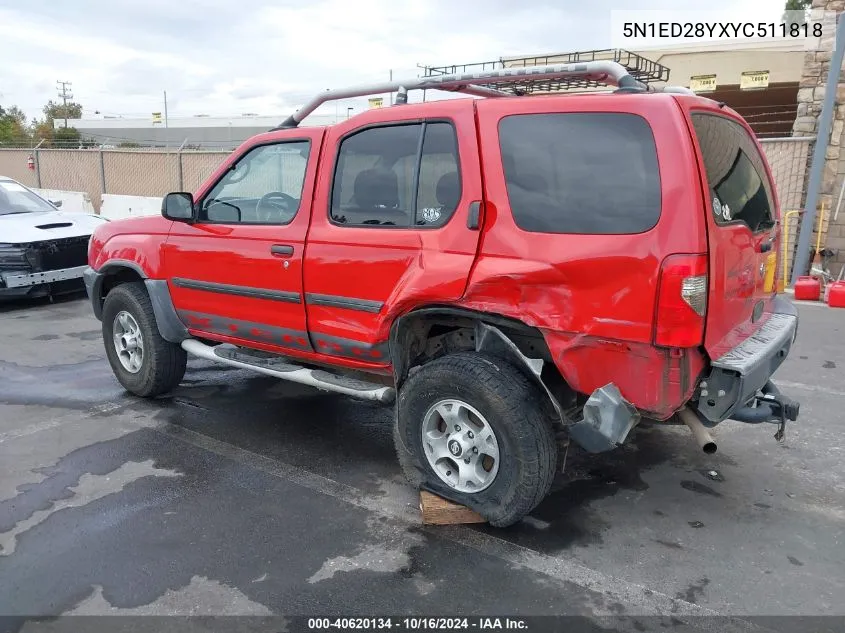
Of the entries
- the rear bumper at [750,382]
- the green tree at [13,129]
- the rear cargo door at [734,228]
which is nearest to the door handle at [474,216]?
the rear cargo door at [734,228]

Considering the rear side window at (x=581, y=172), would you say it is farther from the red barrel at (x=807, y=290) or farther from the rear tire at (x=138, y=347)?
the red barrel at (x=807, y=290)

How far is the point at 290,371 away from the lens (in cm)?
429

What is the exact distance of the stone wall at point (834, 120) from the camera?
9.98m

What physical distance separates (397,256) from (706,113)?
166cm

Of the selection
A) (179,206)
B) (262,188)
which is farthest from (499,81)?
(179,206)

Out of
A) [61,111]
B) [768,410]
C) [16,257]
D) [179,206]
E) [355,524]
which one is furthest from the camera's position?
[61,111]

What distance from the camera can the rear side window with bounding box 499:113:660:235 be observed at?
288cm

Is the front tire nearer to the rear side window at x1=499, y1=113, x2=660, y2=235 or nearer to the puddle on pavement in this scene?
the rear side window at x1=499, y1=113, x2=660, y2=235

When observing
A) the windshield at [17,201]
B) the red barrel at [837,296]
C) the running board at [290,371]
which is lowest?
the red barrel at [837,296]

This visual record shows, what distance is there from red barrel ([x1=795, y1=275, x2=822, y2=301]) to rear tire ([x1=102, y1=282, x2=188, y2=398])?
26.6 feet

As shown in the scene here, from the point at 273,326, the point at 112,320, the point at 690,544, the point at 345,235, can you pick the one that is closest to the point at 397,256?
the point at 345,235

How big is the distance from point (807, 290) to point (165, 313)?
328 inches

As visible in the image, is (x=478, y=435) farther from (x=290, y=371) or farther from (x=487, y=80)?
(x=487, y=80)

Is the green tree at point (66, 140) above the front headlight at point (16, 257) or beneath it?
above
